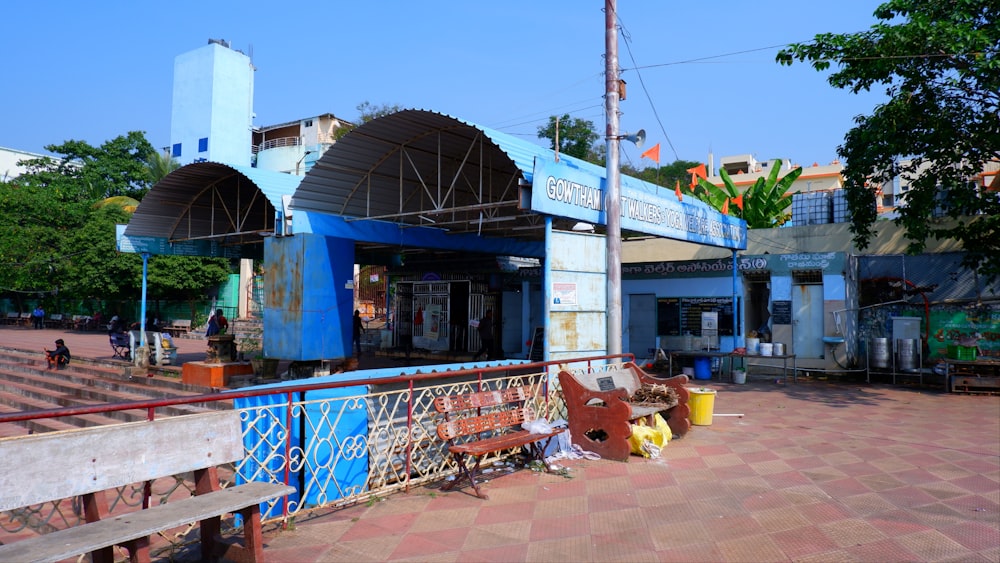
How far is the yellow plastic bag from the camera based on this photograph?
24.4 ft

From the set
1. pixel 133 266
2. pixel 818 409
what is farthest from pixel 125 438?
pixel 133 266

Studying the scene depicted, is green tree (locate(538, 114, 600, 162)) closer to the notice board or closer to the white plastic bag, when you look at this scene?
the notice board

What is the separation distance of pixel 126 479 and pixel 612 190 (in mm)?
7808

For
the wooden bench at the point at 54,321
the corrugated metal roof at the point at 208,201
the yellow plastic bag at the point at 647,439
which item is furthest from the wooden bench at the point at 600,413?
the wooden bench at the point at 54,321

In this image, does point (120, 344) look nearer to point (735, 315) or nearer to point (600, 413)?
point (600, 413)

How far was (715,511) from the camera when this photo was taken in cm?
550

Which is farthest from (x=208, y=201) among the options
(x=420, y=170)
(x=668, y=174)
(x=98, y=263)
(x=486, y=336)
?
(x=668, y=174)

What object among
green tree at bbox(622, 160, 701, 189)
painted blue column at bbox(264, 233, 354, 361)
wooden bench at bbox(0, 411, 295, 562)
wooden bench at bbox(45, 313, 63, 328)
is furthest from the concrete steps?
green tree at bbox(622, 160, 701, 189)

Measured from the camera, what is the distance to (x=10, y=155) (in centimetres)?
6181

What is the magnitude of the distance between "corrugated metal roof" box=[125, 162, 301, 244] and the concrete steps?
3711 mm

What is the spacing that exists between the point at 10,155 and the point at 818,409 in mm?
76409

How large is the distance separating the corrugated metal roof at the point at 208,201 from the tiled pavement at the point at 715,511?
9340mm

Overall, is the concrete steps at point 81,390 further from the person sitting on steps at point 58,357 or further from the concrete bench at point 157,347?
the concrete bench at point 157,347

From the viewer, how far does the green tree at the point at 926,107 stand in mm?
11977
